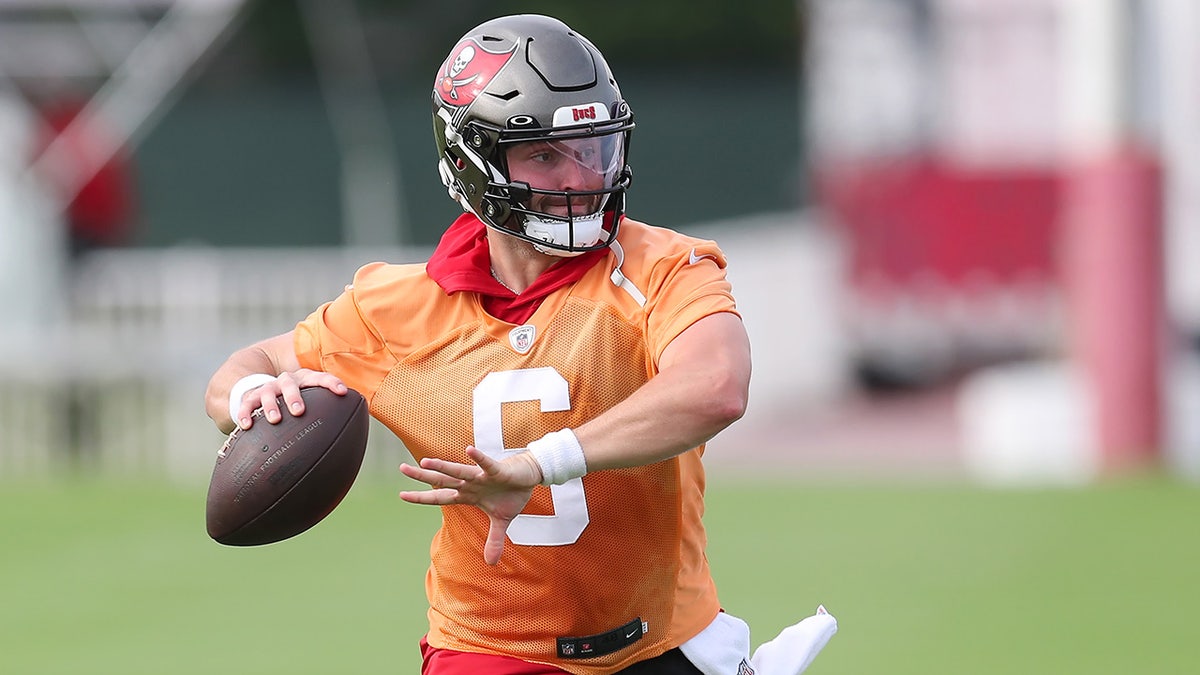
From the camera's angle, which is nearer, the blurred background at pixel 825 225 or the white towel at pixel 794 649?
the white towel at pixel 794 649

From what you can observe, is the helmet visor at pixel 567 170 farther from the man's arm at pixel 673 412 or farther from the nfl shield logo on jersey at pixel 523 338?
the man's arm at pixel 673 412

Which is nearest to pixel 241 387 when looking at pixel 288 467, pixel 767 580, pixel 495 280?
pixel 288 467

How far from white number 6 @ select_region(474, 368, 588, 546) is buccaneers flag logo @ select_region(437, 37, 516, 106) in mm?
624

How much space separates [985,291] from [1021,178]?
3.80 ft

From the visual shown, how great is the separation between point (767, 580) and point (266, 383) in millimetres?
5702

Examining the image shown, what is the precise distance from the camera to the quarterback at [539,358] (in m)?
4.14

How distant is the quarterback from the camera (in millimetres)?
4137

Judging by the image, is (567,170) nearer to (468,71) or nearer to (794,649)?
(468,71)

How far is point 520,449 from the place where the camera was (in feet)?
13.7

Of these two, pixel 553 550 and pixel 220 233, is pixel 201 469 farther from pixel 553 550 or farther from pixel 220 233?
pixel 220 233

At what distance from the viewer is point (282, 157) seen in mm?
28766

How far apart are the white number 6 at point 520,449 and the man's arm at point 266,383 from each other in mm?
317

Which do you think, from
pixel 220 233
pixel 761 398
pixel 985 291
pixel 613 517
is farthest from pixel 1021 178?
pixel 613 517

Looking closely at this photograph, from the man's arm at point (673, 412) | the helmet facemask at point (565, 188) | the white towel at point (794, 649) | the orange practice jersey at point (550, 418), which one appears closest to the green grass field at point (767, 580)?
the white towel at point (794, 649)
